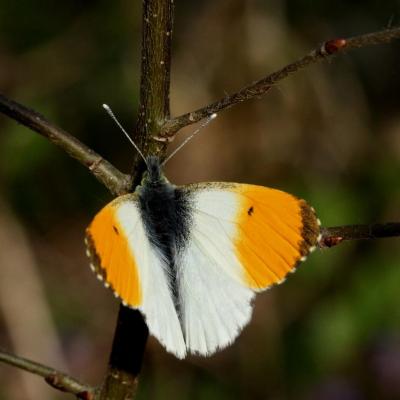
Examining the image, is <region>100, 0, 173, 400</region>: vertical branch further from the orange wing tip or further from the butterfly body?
the orange wing tip

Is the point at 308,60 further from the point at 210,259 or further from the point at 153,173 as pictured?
the point at 210,259

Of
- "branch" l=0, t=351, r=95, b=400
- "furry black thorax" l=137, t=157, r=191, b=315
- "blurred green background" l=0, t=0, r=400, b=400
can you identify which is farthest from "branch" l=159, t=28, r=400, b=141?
"blurred green background" l=0, t=0, r=400, b=400

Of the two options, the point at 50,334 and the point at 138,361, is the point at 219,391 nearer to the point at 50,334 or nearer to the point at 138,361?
the point at 50,334

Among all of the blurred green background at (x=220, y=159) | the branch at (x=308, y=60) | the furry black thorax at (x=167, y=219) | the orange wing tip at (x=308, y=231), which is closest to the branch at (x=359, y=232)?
the orange wing tip at (x=308, y=231)

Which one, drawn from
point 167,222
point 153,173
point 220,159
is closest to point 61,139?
point 153,173

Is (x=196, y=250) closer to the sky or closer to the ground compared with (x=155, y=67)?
closer to the ground
